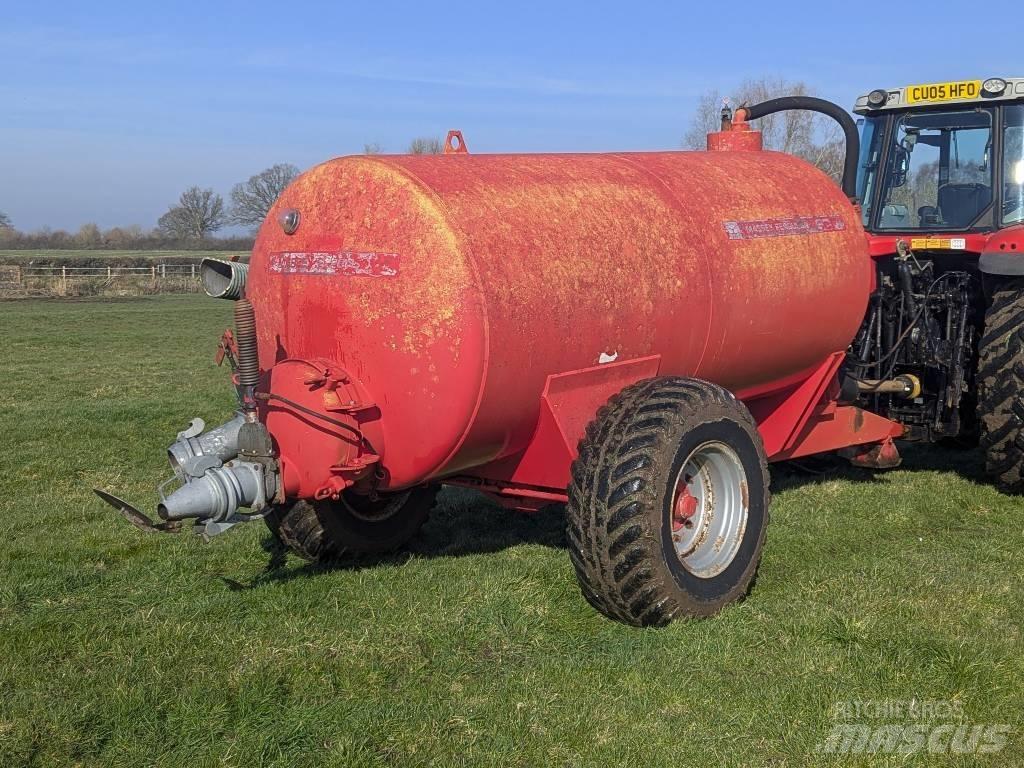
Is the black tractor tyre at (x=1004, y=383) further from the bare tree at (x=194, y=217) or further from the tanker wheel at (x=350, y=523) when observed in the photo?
the bare tree at (x=194, y=217)

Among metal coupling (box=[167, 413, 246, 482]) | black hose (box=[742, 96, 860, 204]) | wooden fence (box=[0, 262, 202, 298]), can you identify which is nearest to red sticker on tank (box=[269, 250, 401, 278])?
metal coupling (box=[167, 413, 246, 482])

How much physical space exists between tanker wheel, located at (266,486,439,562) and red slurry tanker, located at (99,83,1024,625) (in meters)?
0.01

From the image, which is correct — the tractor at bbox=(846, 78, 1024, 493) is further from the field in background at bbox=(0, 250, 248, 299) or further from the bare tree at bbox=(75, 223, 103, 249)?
the bare tree at bbox=(75, 223, 103, 249)

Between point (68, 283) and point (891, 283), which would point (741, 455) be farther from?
point (68, 283)

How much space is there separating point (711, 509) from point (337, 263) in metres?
2.03

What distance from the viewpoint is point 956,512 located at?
21.2ft

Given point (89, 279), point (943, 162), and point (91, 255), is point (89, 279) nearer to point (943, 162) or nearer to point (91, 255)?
point (91, 255)

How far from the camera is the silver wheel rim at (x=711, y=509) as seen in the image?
475 cm

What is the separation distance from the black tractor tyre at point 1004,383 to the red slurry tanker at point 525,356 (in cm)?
160

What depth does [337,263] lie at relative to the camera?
4398 millimetres

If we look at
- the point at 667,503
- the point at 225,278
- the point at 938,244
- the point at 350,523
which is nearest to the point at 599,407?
the point at 667,503

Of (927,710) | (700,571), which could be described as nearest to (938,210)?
(700,571)

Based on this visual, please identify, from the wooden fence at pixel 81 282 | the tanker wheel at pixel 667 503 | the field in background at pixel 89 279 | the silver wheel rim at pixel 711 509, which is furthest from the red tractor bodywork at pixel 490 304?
the wooden fence at pixel 81 282

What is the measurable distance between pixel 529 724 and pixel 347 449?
1372 mm
